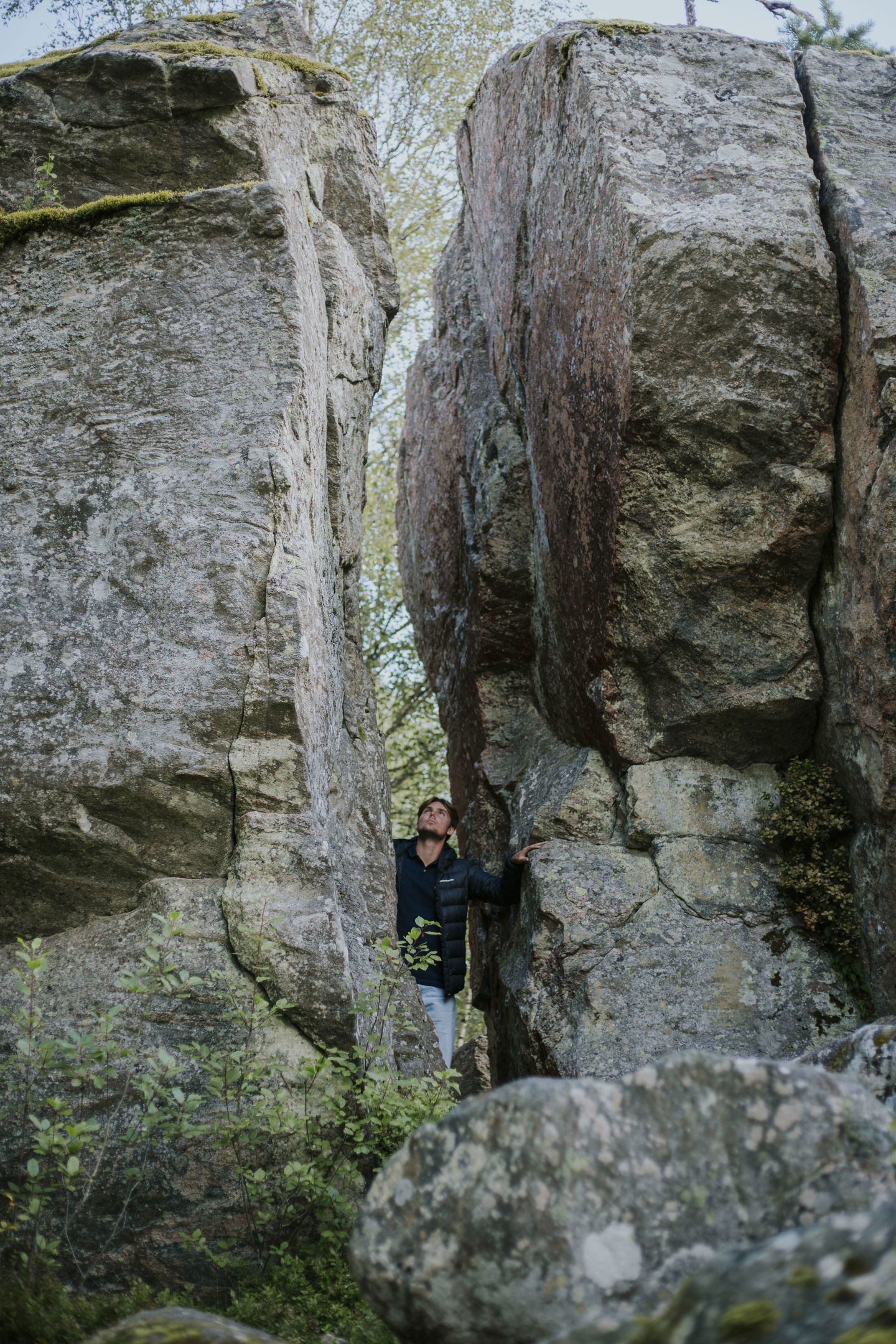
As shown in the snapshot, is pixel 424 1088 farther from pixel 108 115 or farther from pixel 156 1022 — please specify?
pixel 108 115

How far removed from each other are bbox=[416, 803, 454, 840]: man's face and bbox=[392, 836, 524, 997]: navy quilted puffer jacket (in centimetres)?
15

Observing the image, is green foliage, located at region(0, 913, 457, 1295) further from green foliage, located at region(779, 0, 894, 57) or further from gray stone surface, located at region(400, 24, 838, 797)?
green foliage, located at region(779, 0, 894, 57)

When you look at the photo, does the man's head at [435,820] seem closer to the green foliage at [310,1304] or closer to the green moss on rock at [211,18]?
the green foliage at [310,1304]

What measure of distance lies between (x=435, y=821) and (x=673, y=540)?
2.79m

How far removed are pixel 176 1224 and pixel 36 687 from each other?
276cm

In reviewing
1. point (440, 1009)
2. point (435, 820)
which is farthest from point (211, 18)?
point (440, 1009)

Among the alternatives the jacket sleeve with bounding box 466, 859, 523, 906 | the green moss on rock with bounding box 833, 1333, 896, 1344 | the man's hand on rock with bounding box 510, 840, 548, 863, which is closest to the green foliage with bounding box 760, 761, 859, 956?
the man's hand on rock with bounding box 510, 840, 548, 863

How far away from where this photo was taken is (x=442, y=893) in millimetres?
8047

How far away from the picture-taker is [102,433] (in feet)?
20.9

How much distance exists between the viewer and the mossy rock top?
8.92 feet

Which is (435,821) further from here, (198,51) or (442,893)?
(198,51)

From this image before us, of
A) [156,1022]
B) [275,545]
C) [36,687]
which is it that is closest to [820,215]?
[275,545]

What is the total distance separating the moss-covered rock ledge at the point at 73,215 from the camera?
695 cm

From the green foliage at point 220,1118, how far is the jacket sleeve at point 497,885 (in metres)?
2.78
